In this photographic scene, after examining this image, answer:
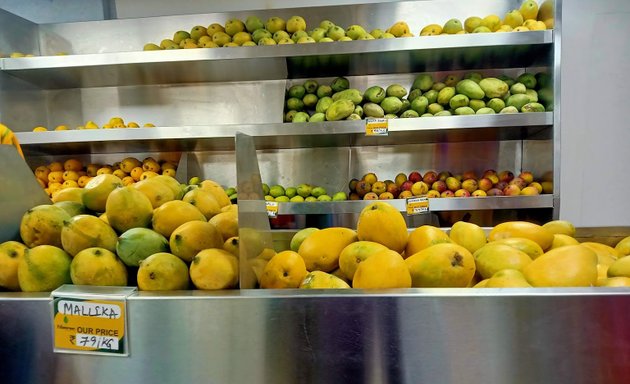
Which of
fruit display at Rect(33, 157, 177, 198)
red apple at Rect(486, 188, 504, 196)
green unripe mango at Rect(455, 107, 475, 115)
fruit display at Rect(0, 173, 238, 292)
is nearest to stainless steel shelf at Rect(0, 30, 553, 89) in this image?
green unripe mango at Rect(455, 107, 475, 115)

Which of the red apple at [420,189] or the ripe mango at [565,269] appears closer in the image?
the ripe mango at [565,269]

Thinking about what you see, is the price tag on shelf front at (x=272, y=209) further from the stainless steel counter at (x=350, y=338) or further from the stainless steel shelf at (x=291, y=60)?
the stainless steel counter at (x=350, y=338)

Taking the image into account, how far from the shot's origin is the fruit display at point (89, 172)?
2.48 metres

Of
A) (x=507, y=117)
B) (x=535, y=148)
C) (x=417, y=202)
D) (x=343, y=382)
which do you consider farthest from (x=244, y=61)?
(x=343, y=382)

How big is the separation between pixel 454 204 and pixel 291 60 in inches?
49.8

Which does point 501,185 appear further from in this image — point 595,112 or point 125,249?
point 125,249

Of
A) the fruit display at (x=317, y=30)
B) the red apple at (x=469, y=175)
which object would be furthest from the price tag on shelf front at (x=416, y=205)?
the fruit display at (x=317, y=30)

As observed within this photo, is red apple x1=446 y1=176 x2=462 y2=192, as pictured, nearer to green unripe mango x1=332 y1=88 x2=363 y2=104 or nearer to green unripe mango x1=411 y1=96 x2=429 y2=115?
green unripe mango x1=411 y1=96 x2=429 y2=115

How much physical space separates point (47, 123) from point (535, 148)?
11.1 ft

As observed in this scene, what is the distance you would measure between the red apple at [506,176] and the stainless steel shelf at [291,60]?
700 millimetres

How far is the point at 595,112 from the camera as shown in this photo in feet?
8.05

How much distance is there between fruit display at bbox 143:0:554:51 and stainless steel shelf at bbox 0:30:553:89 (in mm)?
114

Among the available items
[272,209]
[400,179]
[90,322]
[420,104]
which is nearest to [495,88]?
[420,104]

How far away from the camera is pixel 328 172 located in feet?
8.86
